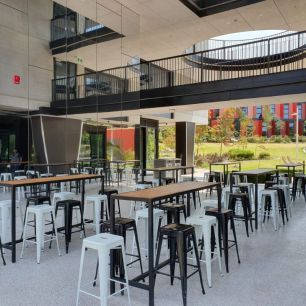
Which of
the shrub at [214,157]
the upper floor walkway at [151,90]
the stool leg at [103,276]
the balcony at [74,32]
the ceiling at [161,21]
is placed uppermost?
the ceiling at [161,21]

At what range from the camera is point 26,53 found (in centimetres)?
628

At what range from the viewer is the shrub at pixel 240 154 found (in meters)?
16.6

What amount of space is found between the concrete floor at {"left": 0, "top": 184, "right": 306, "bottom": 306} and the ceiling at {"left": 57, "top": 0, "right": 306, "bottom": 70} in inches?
196

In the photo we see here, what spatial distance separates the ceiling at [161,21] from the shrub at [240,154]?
892 cm

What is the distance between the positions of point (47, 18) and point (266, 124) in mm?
16583

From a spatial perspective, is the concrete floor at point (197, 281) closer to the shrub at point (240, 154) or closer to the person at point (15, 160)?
the person at point (15, 160)

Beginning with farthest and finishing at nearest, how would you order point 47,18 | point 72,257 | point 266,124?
point 266,124
point 47,18
point 72,257

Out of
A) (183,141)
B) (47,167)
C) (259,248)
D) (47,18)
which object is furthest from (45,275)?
(183,141)

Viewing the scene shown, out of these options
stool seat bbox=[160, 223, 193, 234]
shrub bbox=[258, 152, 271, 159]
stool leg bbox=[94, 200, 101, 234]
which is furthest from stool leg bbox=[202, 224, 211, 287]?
shrub bbox=[258, 152, 271, 159]

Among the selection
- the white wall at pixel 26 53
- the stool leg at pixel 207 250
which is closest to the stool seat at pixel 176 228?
the stool leg at pixel 207 250

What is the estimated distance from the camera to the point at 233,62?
43.3ft

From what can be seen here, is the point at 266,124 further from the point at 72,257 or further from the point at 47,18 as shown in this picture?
the point at 72,257

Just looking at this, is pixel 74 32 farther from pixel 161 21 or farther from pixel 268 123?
pixel 268 123

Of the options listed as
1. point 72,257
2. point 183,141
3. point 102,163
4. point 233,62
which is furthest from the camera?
point 183,141
